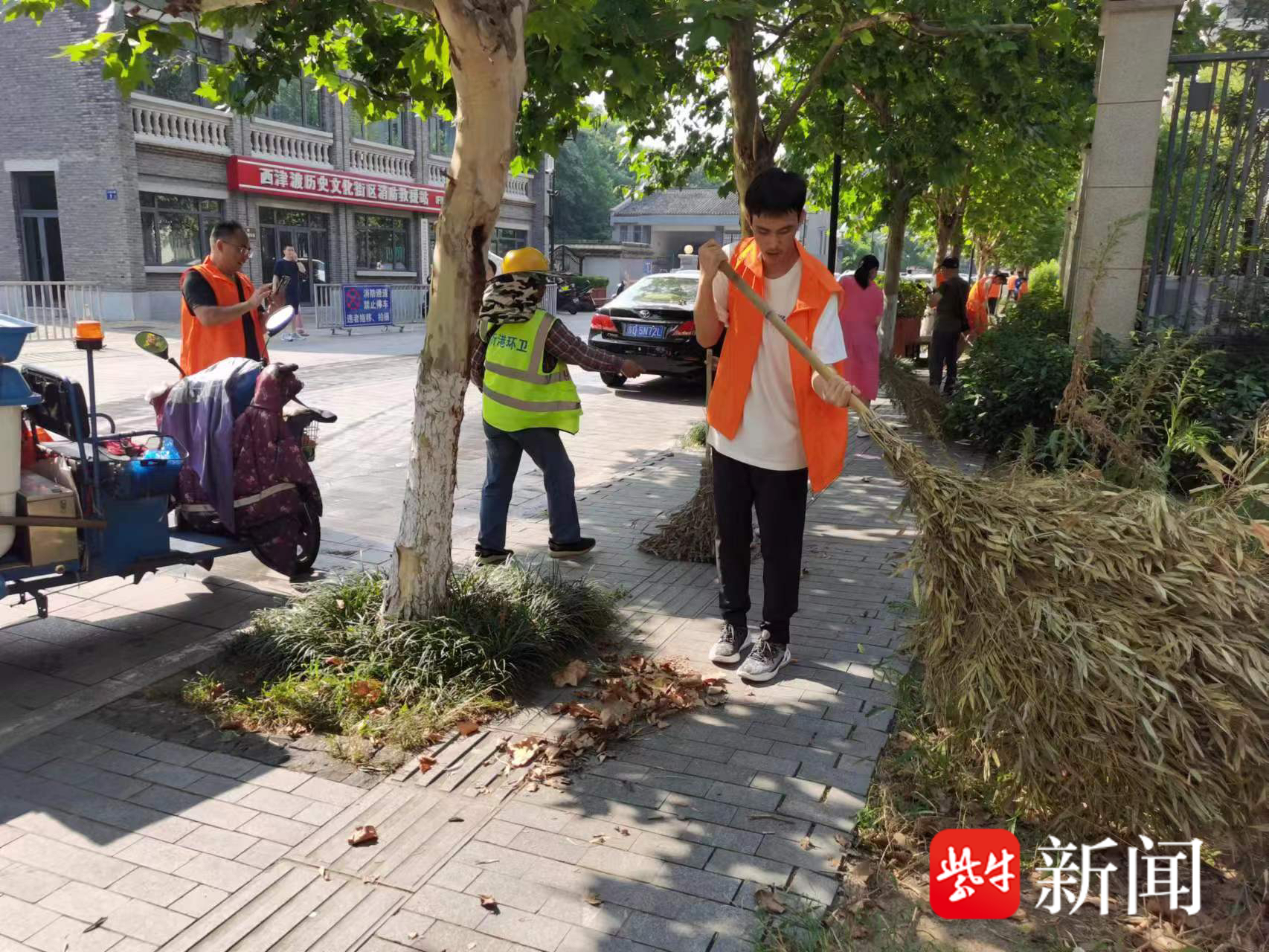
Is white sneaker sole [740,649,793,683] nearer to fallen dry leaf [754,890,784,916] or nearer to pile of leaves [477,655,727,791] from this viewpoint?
pile of leaves [477,655,727,791]

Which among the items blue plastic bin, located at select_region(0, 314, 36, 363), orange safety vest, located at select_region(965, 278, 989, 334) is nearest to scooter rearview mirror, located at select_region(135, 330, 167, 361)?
blue plastic bin, located at select_region(0, 314, 36, 363)

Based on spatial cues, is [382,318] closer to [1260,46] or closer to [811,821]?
[1260,46]

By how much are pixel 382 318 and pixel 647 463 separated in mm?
15136

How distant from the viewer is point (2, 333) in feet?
11.8

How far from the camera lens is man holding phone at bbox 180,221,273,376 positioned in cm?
538

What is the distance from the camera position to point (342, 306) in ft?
70.7

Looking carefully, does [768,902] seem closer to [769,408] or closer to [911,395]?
Result: [769,408]

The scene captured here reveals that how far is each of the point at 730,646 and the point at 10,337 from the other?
301 cm

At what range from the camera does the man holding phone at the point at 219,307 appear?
17.6 feet

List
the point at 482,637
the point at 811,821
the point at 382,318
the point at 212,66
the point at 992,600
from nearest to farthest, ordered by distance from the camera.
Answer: the point at 992,600
the point at 811,821
the point at 482,637
the point at 212,66
the point at 382,318

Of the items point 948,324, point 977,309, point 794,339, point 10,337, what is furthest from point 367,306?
point 794,339

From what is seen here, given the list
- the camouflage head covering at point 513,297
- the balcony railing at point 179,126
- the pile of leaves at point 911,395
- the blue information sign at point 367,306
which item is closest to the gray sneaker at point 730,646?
the camouflage head covering at point 513,297

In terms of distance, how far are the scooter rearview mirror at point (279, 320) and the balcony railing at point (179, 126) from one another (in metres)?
19.0

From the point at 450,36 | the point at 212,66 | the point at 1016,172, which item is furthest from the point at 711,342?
the point at 1016,172
